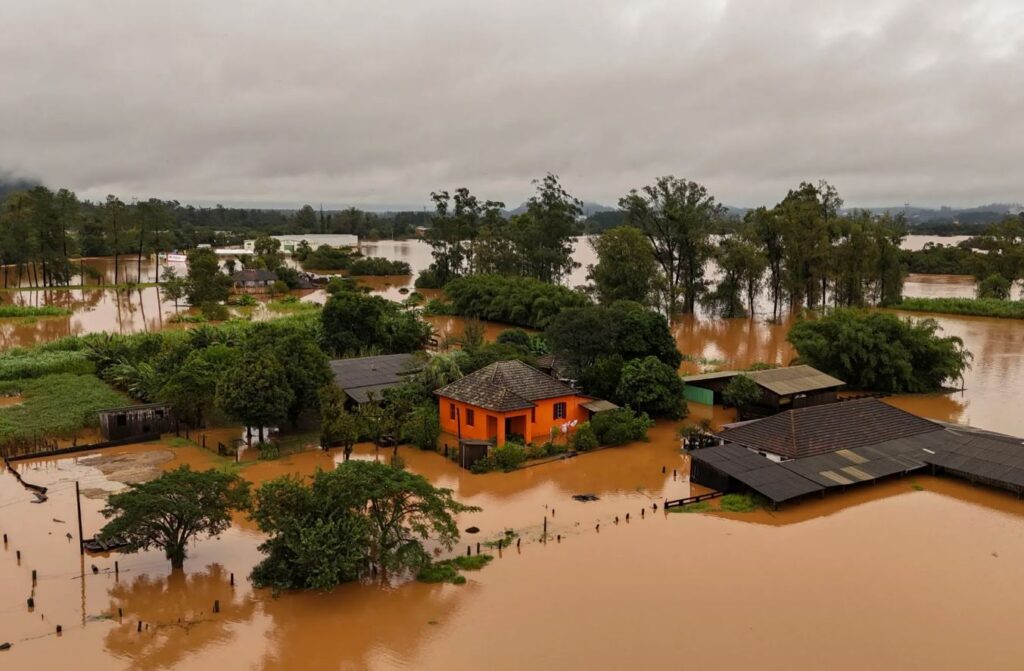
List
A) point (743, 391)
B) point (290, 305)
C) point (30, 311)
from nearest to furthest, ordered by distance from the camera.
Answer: point (743, 391), point (30, 311), point (290, 305)

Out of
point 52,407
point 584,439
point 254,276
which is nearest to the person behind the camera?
point 584,439

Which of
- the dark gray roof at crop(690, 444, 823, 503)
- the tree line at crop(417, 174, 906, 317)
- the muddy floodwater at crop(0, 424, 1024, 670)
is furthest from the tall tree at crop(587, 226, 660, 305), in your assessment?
the muddy floodwater at crop(0, 424, 1024, 670)

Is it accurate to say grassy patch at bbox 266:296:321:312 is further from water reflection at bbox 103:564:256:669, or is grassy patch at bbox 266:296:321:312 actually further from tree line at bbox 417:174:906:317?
water reflection at bbox 103:564:256:669

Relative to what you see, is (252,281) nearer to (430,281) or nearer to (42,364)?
(430,281)

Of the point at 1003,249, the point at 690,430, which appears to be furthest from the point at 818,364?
the point at 1003,249

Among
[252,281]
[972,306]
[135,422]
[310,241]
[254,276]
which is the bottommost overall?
[135,422]

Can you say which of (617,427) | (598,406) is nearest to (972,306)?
(598,406)
